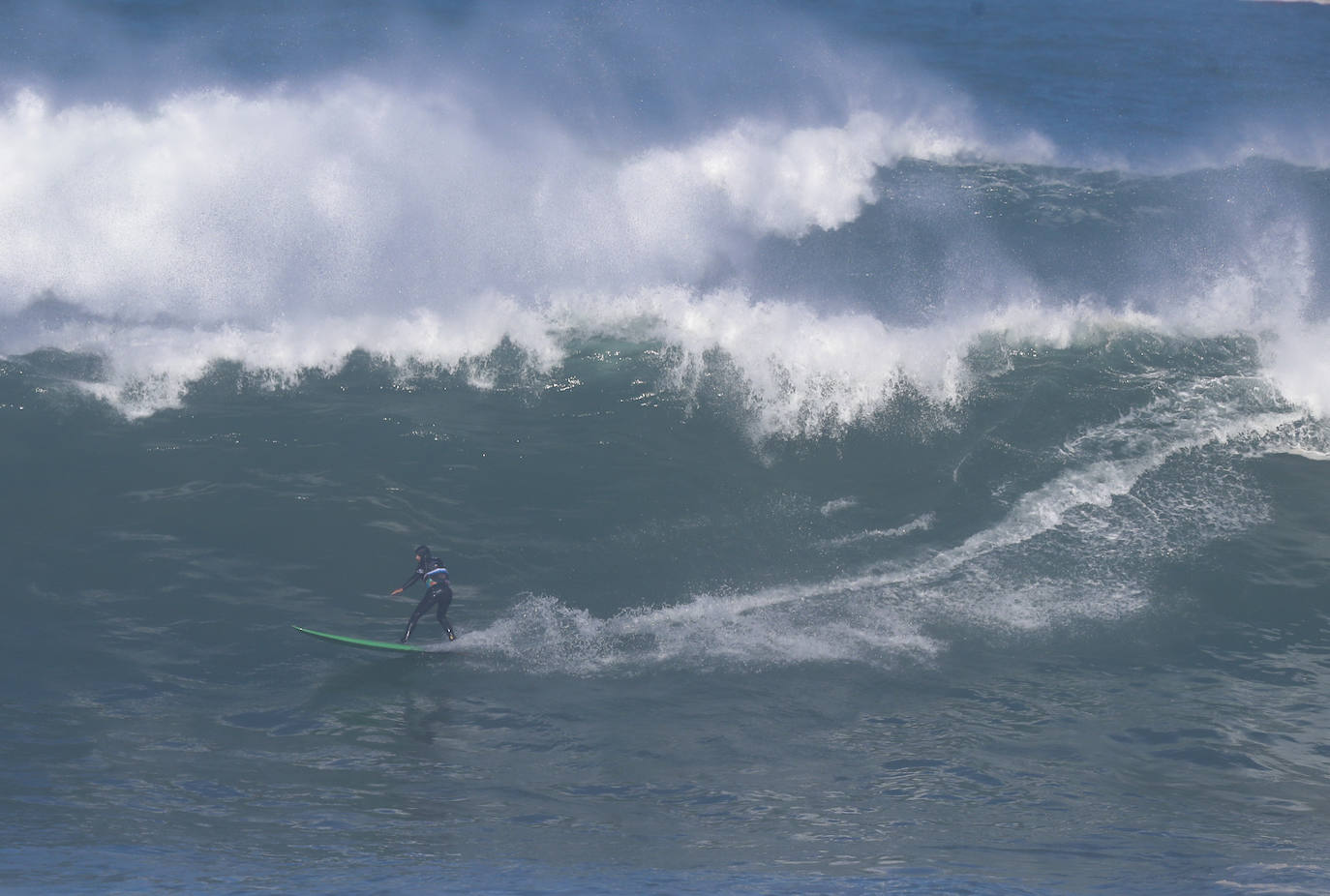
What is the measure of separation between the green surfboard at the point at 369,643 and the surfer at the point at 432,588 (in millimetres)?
161

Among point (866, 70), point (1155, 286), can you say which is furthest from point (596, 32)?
point (1155, 286)

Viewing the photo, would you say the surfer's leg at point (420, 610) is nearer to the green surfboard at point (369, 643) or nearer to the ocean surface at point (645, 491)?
the green surfboard at point (369, 643)

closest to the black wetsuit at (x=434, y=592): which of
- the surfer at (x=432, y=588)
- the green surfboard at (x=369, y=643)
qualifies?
the surfer at (x=432, y=588)

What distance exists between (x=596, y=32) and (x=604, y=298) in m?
20.1

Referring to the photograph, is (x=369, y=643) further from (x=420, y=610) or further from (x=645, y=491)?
(x=645, y=491)

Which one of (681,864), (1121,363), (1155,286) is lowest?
(681,864)

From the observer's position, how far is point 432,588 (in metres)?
15.6

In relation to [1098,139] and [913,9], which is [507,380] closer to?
[1098,139]

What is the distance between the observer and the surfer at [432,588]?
1558cm

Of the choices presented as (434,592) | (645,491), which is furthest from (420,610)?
(645,491)

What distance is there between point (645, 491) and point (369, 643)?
5314 millimetres

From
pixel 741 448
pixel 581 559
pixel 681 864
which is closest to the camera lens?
pixel 681 864

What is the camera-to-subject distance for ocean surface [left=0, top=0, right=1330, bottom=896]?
12.7 meters

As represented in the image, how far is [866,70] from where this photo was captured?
36.8 metres
